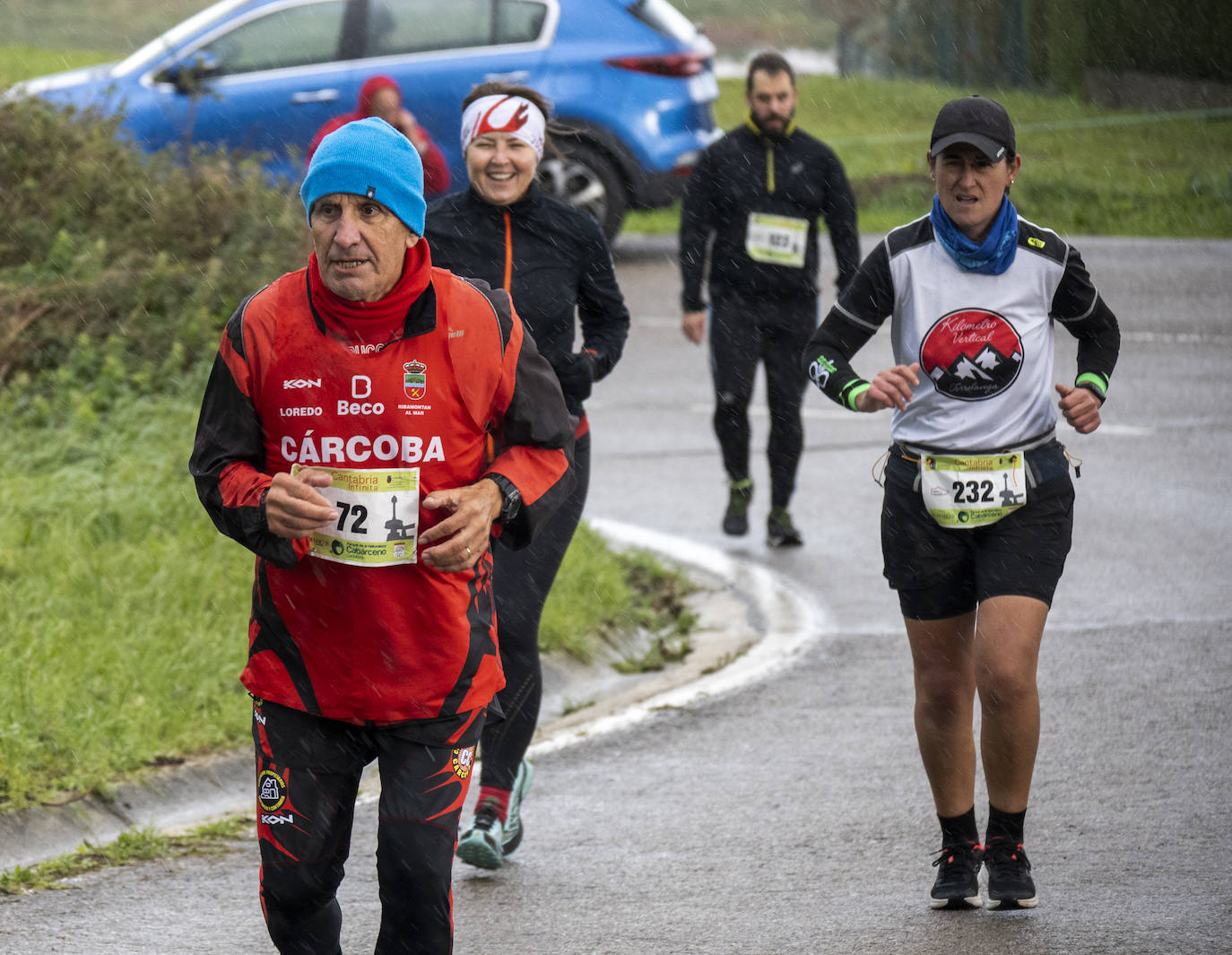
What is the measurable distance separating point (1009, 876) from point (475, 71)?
1231cm

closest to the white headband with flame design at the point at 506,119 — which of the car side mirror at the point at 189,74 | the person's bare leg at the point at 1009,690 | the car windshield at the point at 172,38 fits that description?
the person's bare leg at the point at 1009,690

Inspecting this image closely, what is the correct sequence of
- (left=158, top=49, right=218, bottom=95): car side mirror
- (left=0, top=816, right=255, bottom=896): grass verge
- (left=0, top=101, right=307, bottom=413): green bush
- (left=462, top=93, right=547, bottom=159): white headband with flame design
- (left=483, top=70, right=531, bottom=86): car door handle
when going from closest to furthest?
1. (left=0, top=816, right=255, bottom=896): grass verge
2. (left=462, top=93, right=547, bottom=159): white headband with flame design
3. (left=0, top=101, right=307, bottom=413): green bush
4. (left=158, top=49, right=218, bottom=95): car side mirror
5. (left=483, top=70, right=531, bottom=86): car door handle

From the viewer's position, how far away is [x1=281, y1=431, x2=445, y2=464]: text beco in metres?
3.70

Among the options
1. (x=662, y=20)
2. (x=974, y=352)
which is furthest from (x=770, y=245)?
(x=662, y=20)

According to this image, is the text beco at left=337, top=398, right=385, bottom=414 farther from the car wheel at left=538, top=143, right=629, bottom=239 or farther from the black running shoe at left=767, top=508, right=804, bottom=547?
the car wheel at left=538, top=143, right=629, bottom=239

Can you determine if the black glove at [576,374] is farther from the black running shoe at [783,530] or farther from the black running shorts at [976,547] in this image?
the black running shoe at [783,530]

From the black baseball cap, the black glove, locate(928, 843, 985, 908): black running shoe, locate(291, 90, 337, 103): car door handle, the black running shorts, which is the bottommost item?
locate(928, 843, 985, 908): black running shoe

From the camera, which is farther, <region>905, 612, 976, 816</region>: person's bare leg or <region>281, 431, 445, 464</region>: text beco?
<region>905, 612, 976, 816</region>: person's bare leg

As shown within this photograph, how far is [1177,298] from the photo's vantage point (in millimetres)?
16906

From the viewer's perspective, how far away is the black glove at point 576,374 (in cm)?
546

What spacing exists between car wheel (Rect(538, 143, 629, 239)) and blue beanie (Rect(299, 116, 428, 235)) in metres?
12.2

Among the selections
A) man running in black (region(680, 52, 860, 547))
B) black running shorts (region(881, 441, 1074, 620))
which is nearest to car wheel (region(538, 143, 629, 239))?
man running in black (region(680, 52, 860, 547))

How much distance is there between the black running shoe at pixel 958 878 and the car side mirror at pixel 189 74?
1077cm

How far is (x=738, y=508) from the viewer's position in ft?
32.3
